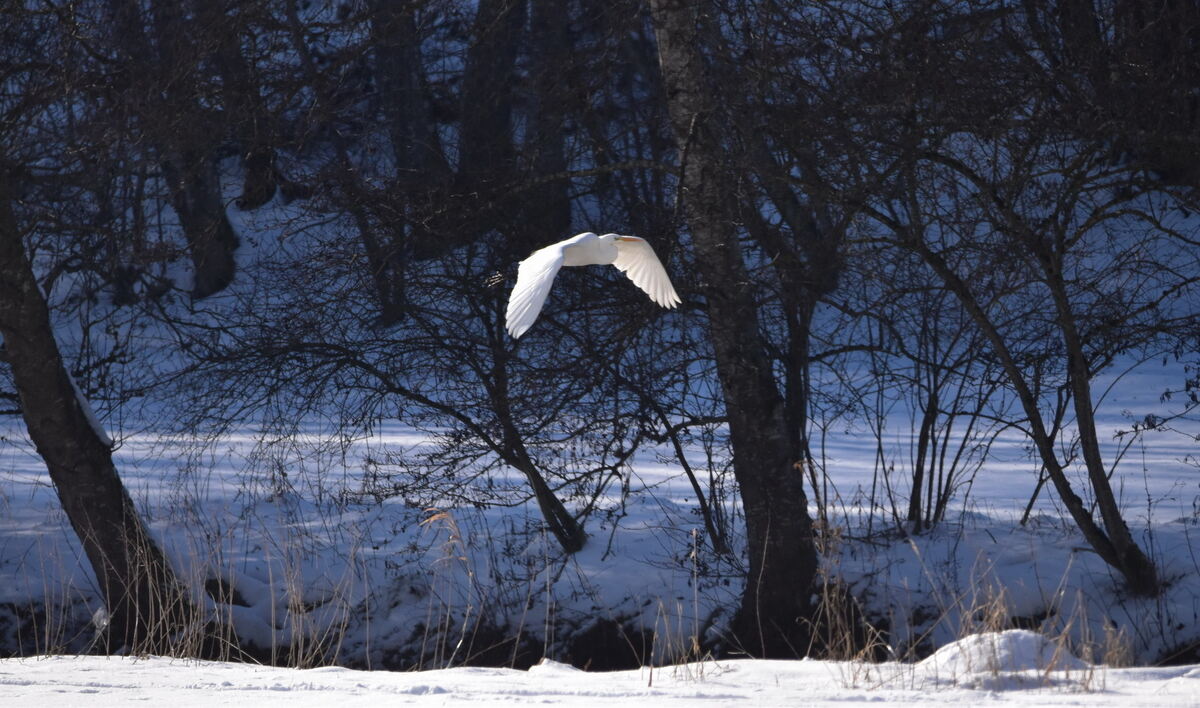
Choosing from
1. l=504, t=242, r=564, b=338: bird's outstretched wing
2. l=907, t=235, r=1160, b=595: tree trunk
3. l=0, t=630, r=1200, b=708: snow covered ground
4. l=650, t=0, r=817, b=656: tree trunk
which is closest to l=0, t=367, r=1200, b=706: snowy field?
Result: l=0, t=630, r=1200, b=708: snow covered ground

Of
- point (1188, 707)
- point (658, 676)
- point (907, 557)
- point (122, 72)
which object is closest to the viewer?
point (1188, 707)

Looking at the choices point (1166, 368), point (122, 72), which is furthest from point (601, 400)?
point (1166, 368)

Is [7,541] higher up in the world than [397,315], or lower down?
lower down

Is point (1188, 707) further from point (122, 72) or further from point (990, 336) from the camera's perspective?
point (122, 72)

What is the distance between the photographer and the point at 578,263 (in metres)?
4.94

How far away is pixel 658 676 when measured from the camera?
172 inches

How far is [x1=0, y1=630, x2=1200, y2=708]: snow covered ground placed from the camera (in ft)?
11.7

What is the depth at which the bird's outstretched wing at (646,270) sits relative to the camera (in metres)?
5.41

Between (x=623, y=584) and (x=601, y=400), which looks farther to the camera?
(x=623, y=584)

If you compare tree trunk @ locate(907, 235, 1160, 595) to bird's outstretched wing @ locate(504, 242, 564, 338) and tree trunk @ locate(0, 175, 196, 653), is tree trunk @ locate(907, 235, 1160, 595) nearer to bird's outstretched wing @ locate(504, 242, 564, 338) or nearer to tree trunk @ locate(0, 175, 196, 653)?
bird's outstretched wing @ locate(504, 242, 564, 338)

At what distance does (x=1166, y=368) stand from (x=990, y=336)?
298 inches

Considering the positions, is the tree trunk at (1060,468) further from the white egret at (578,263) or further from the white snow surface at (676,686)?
the white snow surface at (676,686)

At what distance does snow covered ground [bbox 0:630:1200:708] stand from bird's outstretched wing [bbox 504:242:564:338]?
123cm

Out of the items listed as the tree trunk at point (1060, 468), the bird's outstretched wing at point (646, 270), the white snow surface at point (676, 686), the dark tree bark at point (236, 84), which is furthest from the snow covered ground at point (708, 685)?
the dark tree bark at point (236, 84)
